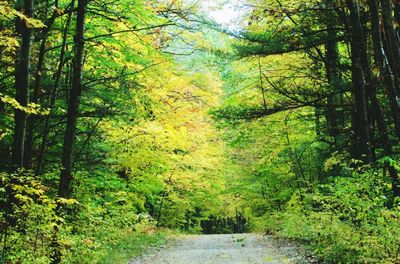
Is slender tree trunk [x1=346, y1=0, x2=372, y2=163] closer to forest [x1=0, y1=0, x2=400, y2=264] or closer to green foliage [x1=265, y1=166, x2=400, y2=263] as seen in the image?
forest [x1=0, y1=0, x2=400, y2=264]

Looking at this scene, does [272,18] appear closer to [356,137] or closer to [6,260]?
[356,137]

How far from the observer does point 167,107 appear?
60.3ft

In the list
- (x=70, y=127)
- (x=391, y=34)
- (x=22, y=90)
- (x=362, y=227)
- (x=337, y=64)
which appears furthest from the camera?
(x=337, y=64)

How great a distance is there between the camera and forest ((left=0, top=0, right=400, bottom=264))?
7.62 metres

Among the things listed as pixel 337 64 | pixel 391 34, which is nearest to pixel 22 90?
pixel 391 34

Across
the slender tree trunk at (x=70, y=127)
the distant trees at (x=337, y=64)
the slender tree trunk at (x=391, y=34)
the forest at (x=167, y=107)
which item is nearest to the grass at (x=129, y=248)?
the forest at (x=167, y=107)

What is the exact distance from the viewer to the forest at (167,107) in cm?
762

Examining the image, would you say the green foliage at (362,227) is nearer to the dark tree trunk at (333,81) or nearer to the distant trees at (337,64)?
the distant trees at (337,64)

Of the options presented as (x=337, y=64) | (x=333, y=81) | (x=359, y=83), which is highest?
(x=337, y=64)

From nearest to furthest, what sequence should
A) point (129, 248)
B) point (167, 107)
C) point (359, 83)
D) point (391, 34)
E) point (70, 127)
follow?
point (391, 34) < point (70, 127) < point (359, 83) < point (129, 248) < point (167, 107)

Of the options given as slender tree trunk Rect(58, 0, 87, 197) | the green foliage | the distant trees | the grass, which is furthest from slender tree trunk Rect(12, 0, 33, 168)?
the green foliage

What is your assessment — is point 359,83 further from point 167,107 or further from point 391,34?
point 167,107

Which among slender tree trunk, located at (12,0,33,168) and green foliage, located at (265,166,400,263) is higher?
slender tree trunk, located at (12,0,33,168)

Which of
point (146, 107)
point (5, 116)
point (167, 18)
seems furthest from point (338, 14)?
point (5, 116)
